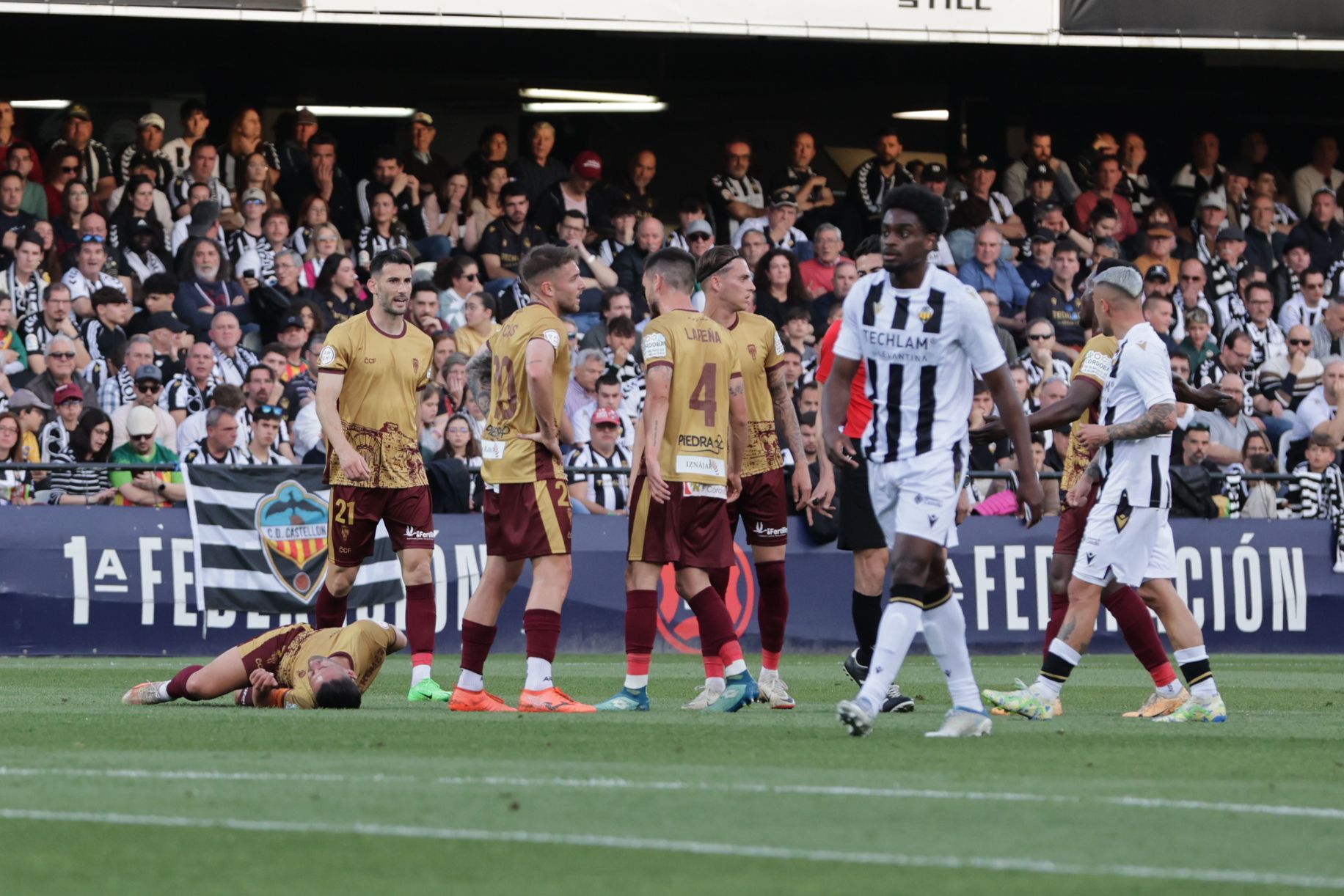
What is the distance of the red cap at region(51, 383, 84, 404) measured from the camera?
17.3 metres

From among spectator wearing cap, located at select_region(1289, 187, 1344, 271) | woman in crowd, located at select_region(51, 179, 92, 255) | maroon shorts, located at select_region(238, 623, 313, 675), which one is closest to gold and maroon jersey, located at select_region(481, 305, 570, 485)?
maroon shorts, located at select_region(238, 623, 313, 675)

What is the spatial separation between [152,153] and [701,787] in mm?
15063

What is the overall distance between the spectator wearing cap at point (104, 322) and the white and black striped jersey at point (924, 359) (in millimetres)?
11054

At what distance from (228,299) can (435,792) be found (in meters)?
13.4

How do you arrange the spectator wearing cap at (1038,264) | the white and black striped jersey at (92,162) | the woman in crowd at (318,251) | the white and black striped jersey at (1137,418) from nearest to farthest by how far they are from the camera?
the white and black striped jersey at (1137,418)
the woman in crowd at (318,251)
the white and black striped jersey at (92,162)
the spectator wearing cap at (1038,264)

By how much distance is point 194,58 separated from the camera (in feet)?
80.7

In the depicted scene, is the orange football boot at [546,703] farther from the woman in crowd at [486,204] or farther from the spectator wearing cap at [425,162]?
the spectator wearing cap at [425,162]

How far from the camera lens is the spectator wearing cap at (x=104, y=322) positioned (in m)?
18.3

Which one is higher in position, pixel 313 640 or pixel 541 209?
pixel 541 209

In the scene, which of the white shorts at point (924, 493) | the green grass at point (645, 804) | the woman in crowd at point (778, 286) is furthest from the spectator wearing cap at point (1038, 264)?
the white shorts at point (924, 493)

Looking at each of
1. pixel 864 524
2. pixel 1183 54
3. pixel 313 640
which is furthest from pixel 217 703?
pixel 1183 54

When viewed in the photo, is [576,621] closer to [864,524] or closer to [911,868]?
[864,524]

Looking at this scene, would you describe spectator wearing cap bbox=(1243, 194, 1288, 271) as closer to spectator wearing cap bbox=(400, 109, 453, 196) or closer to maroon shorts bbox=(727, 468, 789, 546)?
spectator wearing cap bbox=(400, 109, 453, 196)

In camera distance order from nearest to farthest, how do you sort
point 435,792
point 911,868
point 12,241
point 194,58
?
point 911,868 → point 435,792 → point 12,241 → point 194,58
